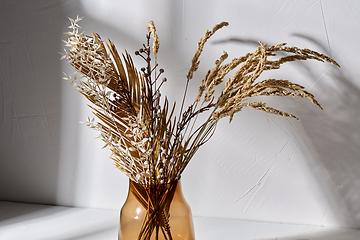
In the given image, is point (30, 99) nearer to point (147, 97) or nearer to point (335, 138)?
point (147, 97)

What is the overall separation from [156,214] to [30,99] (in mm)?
638

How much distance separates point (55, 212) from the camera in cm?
109

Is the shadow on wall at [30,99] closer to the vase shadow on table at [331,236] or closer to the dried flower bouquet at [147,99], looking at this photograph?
the dried flower bouquet at [147,99]

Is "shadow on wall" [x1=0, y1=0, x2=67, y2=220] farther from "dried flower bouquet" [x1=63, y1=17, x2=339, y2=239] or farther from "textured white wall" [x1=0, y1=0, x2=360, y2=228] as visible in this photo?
"dried flower bouquet" [x1=63, y1=17, x2=339, y2=239]

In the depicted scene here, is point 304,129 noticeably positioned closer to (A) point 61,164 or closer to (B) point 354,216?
(B) point 354,216

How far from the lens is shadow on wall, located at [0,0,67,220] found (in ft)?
3.45

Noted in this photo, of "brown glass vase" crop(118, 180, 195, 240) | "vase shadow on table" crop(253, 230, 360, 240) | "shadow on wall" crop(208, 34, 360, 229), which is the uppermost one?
"shadow on wall" crop(208, 34, 360, 229)

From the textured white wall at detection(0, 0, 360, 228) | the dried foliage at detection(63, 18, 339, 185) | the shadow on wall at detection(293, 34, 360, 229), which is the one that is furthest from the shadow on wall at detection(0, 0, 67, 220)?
the shadow on wall at detection(293, 34, 360, 229)

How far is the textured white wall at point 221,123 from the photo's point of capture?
0.92m

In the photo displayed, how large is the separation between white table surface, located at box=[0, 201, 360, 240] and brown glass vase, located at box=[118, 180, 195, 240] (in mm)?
218

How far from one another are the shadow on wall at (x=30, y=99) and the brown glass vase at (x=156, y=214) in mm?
474

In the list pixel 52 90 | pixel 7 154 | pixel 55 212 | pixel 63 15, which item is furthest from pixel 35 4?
pixel 55 212

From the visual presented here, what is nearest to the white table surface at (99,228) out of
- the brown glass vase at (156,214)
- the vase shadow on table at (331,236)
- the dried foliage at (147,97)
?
the vase shadow on table at (331,236)

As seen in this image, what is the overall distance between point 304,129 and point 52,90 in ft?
2.54
